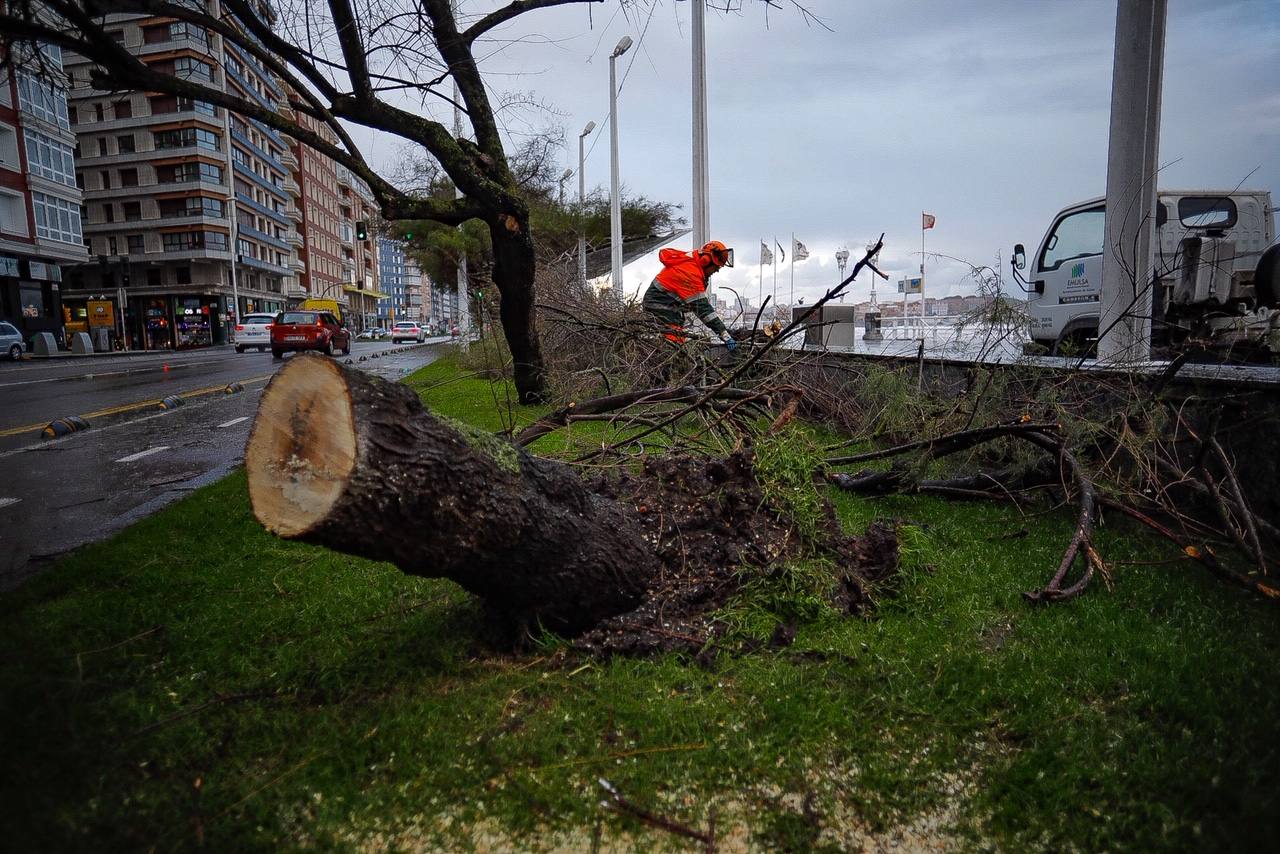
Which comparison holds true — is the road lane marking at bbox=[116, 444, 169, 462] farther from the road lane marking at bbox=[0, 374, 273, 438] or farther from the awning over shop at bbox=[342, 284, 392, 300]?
the awning over shop at bbox=[342, 284, 392, 300]

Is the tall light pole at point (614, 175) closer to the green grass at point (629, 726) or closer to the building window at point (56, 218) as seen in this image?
the green grass at point (629, 726)

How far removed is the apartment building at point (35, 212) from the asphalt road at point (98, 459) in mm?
26906

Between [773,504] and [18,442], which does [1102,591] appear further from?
[18,442]

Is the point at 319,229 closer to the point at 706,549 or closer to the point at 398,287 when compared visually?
the point at 706,549

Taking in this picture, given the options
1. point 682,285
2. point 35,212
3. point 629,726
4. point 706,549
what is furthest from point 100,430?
point 35,212

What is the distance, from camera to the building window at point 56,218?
36.1m

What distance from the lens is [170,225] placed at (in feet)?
189

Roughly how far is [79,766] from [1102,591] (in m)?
3.75

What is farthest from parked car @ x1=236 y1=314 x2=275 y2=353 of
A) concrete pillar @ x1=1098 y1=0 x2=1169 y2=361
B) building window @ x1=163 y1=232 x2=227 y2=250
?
concrete pillar @ x1=1098 y1=0 x2=1169 y2=361

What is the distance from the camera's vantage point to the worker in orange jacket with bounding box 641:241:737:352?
25.1ft

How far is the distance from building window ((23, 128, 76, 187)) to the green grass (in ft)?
143

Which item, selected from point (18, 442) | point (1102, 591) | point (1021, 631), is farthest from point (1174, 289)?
point (18, 442)

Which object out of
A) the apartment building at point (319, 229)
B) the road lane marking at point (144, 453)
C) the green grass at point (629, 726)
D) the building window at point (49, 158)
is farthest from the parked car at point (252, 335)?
the apartment building at point (319, 229)

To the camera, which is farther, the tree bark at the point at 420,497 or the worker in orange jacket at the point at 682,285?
the worker in orange jacket at the point at 682,285
